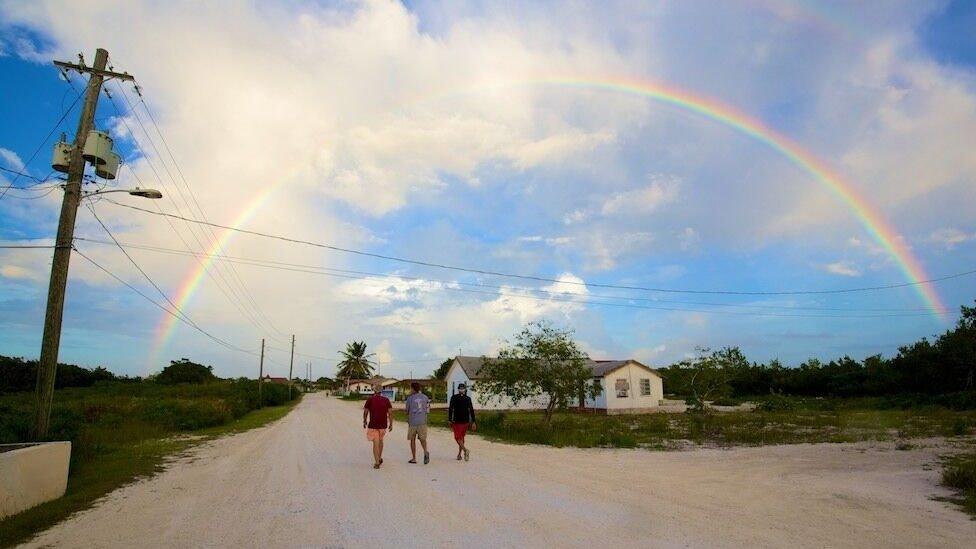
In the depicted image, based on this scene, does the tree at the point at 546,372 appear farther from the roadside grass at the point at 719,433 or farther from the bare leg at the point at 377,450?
the bare leg at the point at 377,450

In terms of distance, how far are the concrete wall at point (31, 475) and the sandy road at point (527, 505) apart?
1.03 metres

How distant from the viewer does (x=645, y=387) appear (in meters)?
42.9

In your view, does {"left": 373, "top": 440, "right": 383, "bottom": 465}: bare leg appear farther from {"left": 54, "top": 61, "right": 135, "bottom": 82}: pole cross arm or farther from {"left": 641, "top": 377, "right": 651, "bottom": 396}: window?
{"left": 641, "top": 377, "right": 651, "bottom": 396}: window

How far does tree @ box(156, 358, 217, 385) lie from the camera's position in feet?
269

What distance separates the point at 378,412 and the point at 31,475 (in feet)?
19.5

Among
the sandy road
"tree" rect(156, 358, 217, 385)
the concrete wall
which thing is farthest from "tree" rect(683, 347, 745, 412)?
"tree" rect(156, 358, 217, 385)

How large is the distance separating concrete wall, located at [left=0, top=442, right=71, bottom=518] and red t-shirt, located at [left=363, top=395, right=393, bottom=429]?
5.47 metres

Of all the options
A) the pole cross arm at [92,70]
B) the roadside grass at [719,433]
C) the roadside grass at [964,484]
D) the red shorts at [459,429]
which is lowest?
the roadside grass at [719,433]

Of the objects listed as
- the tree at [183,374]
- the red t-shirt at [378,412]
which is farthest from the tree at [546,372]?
the tree at [183,374]

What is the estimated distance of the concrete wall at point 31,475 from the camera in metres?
8.33

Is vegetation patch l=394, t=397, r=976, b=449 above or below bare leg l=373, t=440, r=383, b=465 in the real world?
below

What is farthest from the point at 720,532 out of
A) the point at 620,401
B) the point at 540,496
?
the point at 620,401

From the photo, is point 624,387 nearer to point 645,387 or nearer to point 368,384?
point 645,387

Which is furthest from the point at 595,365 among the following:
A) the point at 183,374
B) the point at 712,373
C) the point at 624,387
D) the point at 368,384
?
the point at 368,384
